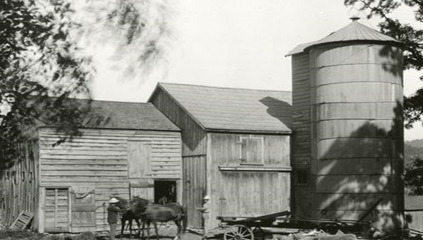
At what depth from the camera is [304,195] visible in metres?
30.8

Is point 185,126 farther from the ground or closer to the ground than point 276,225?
farther from the ground

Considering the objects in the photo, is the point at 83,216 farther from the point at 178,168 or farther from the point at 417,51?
the point at 417,51

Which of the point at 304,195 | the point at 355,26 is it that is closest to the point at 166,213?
the point at 304,195

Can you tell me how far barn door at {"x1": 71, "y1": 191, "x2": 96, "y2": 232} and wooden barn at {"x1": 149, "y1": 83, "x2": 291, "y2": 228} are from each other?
15.7 feet

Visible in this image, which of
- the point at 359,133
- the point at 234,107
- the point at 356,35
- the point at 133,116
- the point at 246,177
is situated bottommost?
the point at 246,177

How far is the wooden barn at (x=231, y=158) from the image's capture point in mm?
29781

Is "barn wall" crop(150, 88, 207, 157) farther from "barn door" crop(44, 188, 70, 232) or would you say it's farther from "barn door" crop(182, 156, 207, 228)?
"barn door" crop(44, 188, 70, 232)

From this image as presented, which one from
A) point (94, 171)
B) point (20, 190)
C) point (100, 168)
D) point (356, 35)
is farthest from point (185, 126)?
point (356, 35)

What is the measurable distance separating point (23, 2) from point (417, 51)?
82.7ft

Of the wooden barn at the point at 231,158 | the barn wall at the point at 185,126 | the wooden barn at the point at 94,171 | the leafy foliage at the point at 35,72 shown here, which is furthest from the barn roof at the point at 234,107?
the leafy foliage at the point at 35,72

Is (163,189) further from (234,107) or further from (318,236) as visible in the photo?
(318,236)

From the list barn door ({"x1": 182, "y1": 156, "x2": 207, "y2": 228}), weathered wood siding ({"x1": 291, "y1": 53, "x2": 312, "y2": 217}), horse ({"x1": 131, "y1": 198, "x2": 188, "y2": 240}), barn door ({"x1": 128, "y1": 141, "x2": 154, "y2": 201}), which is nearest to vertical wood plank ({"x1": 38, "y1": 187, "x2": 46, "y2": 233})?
barn door ({"x1": 128, "y1": 141, "x2": 154, "y2": 201})

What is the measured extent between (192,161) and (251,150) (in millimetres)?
2924

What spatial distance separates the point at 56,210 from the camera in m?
28.0
